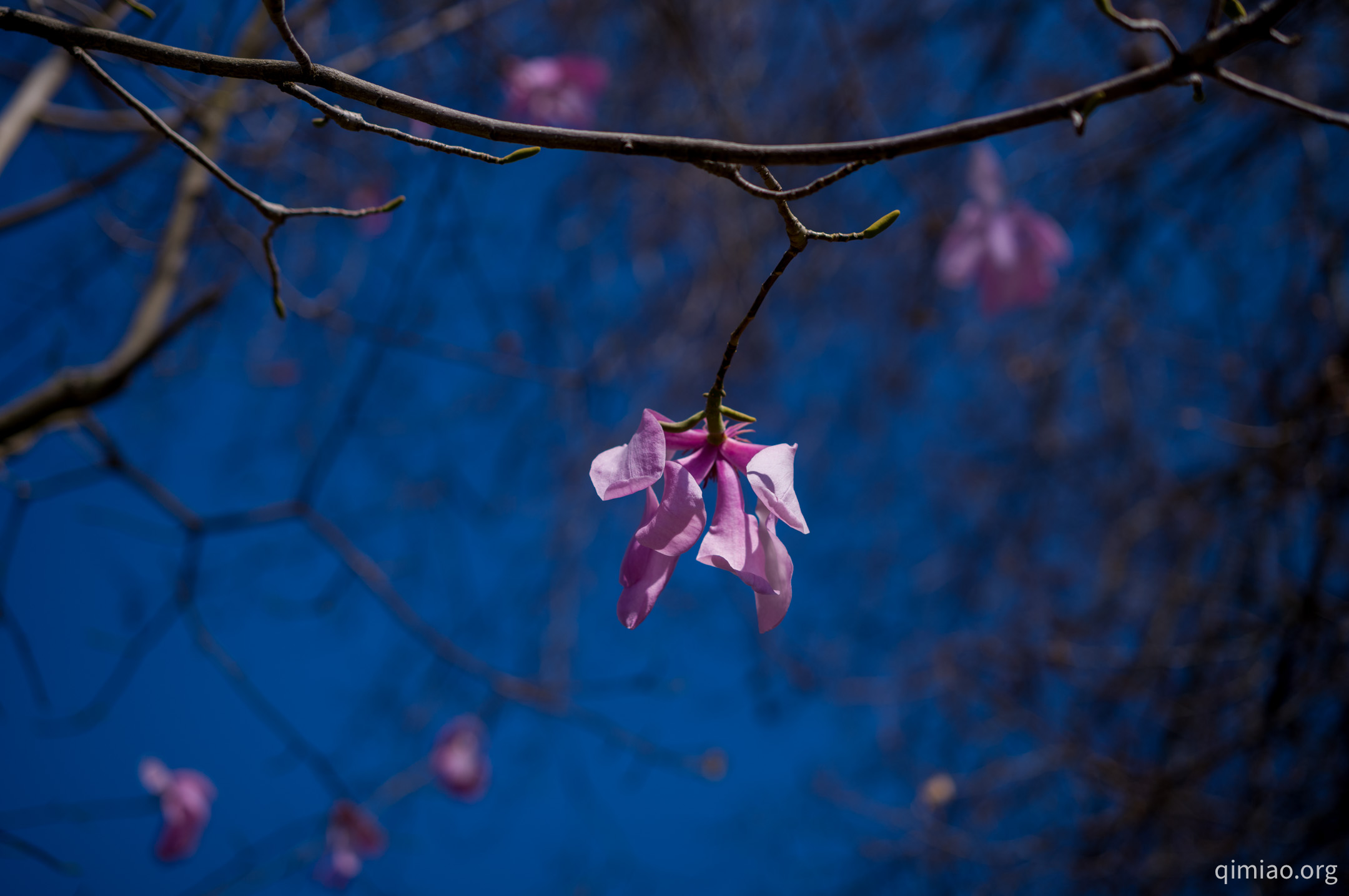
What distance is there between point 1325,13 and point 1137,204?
53cm

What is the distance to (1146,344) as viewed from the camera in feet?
7.80

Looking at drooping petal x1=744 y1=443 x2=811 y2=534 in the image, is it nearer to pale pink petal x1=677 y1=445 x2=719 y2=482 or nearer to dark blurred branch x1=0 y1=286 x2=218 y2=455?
pale pink petal x1=677 y1=445 x2=719 y2=482

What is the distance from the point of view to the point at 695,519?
492 millimetres

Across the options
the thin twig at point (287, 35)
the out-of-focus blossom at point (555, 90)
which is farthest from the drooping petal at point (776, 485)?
the out-of-focus blossom at point (555, 90)

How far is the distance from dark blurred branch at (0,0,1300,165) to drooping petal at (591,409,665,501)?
0.16 m

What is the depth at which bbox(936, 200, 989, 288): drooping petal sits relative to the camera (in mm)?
1532

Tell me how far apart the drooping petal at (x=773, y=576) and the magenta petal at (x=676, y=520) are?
0.16 feet

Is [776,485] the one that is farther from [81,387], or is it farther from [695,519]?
[81,387]

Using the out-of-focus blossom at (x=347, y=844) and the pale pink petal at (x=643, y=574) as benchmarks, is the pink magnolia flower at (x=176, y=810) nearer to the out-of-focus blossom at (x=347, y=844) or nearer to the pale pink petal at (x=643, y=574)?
the out-of-focus blossom at (x=347, y=844)

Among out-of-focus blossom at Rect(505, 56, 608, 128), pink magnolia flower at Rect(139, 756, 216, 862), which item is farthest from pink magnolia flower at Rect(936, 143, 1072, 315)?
pink magnolia flower at Rect(139, 756, 216, 862)

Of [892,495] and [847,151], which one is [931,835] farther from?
[847,151]

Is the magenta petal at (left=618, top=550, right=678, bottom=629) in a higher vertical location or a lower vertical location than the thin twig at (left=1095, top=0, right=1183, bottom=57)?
lower

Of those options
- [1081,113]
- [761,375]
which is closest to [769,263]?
[761,375]

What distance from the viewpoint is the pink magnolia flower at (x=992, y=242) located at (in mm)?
1521
